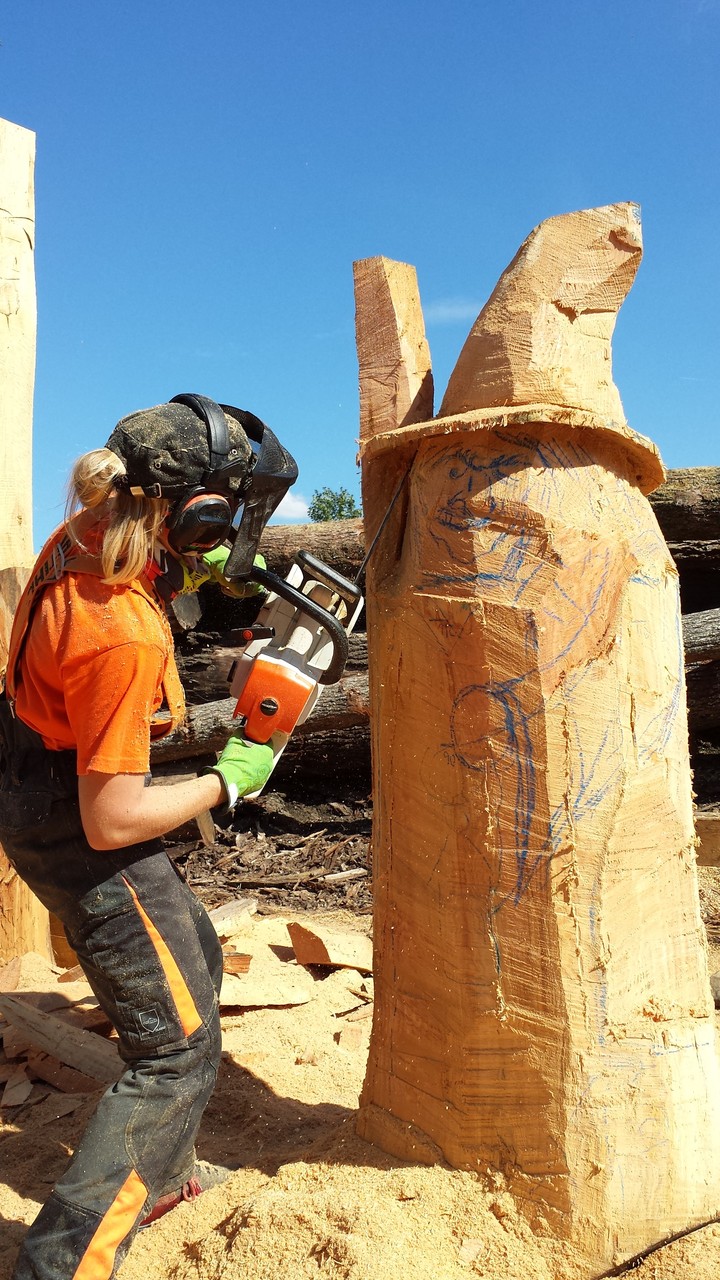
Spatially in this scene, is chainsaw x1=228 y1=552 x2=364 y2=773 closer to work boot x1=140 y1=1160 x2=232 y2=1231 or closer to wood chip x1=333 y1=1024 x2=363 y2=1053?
work boot x1=140 y1=1160 x2=232 y2=1231

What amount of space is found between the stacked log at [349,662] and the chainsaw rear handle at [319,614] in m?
3.70

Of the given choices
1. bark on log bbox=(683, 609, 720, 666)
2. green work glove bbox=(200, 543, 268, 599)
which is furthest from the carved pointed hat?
bark on log bbox=(683, 609, 720, 666)

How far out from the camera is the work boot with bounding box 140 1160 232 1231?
2.37m

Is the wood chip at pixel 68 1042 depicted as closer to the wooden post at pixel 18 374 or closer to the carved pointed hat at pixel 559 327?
the wooden post at pixel 18 374

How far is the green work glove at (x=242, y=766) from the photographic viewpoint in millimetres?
2184

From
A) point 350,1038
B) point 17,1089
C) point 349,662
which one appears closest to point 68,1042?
point 17,1089

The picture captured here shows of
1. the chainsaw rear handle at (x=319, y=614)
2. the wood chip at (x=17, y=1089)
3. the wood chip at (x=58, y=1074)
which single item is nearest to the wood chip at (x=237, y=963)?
the wood chip at (x=58, y=1074)

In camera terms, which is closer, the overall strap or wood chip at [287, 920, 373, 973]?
the overall strap

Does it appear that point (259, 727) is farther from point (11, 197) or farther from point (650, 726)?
point (11, 197)

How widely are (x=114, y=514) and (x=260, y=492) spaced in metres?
0.36

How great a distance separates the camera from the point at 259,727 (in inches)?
90.0

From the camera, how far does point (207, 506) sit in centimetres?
212

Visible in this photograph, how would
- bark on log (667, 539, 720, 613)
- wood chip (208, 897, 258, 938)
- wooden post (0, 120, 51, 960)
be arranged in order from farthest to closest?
bark on log (667, 539, 720, 613) → wood chip (208, 897, 258, 938) → wooden post (0, 120, 51, 960)

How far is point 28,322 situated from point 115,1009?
355cm
